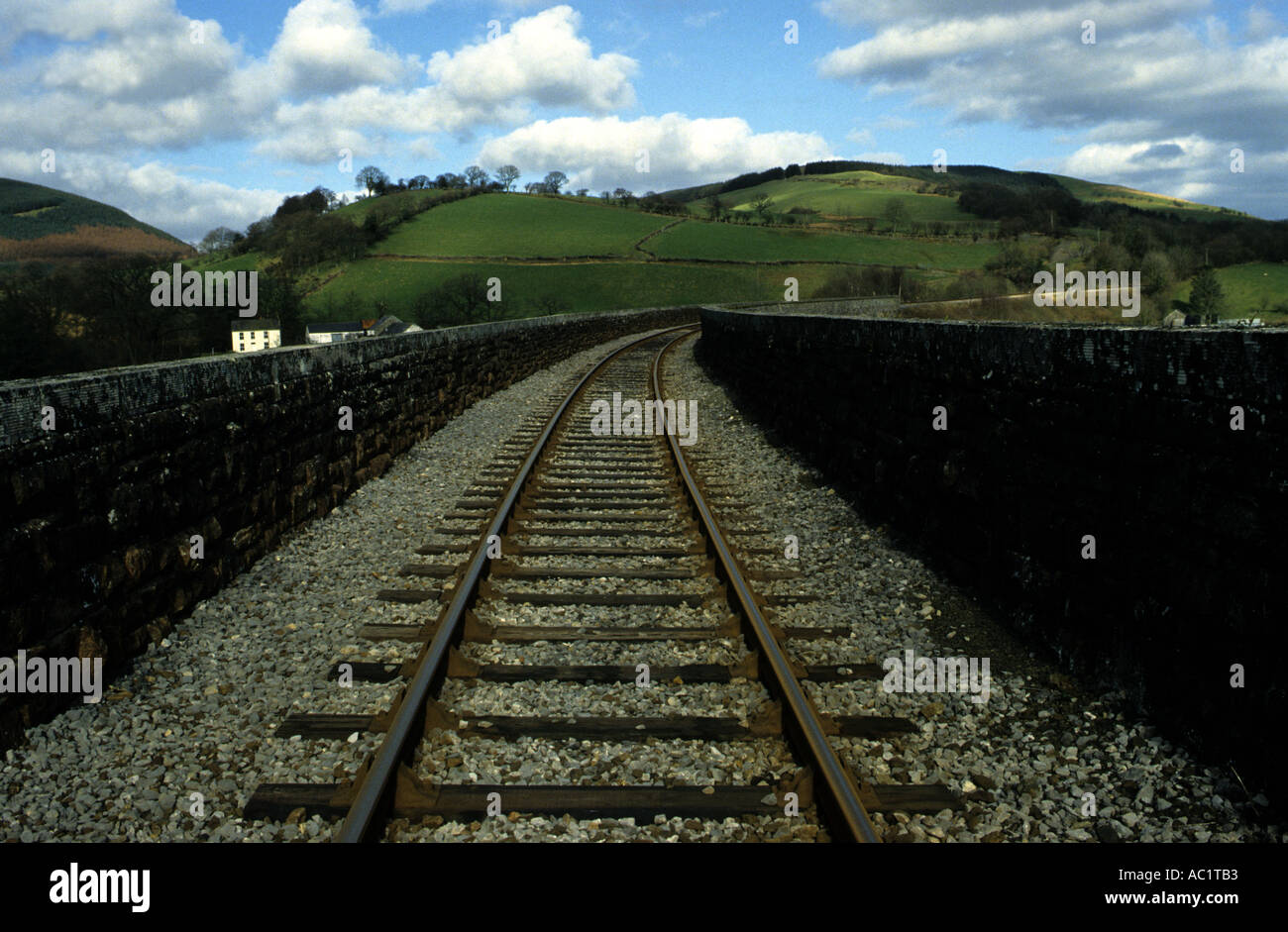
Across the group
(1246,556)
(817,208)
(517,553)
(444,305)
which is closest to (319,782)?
(517,553)

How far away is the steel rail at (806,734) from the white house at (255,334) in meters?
48.5

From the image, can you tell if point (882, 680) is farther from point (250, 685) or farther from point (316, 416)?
point (316, 416)

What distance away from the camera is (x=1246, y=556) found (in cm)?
299

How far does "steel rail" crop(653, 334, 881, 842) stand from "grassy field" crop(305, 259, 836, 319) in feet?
201

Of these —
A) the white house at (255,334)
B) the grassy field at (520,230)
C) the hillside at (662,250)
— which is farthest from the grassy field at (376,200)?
the white house at (255,334)

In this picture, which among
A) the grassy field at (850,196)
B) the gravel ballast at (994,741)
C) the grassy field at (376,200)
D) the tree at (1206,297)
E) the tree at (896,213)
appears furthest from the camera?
the grassy field at (850,196)

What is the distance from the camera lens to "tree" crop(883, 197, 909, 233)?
93.4 metres

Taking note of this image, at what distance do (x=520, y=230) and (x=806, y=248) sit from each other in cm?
2917

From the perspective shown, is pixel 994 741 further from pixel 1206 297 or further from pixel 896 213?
pixel 896 213

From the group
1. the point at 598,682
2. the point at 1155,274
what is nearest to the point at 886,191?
the point at 1155,274

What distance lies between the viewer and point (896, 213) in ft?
311

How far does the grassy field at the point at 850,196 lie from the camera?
328 ft

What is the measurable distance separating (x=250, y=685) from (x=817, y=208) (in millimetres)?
109412

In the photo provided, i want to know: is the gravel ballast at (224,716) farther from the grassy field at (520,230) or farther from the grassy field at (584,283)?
the grassy field at (520,230)
